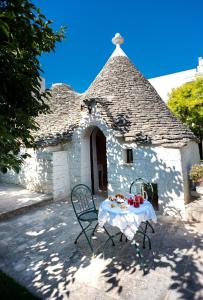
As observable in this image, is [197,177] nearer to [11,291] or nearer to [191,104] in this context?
[11,291]

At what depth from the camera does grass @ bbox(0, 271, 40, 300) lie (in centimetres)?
339

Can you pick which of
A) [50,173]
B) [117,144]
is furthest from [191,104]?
[50,173]

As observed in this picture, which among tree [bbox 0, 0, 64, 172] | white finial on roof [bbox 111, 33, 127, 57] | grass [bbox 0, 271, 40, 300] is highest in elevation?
white finial on roof [bbox 111, 33, 127, 57]

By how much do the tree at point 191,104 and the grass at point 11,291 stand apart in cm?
1403

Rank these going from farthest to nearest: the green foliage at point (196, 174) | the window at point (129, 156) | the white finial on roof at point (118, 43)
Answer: the white finial on roof at point (118, 43) < the window at point (129, 156) < the green foliage at point (196, 174)

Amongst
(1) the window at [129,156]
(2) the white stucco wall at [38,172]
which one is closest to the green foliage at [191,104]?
(1) the window at [129,156]

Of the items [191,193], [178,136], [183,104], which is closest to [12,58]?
[178,136]

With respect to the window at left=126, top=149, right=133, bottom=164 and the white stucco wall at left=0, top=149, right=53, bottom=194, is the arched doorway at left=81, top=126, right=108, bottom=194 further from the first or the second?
the window at left=126, top=149, right=133, bottom=164

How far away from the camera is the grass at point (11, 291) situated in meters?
3.39

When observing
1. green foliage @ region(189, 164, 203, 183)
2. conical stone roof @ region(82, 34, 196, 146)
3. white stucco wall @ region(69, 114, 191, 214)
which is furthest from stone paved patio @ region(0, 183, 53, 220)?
green foliage @ region(189, 164, 203, 183)

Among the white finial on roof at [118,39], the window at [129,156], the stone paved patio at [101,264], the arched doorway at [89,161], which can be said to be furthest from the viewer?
the white finial on roof at [118,39]

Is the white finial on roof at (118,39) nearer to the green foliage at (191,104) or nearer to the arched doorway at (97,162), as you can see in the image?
the arched doorway at (97,162)

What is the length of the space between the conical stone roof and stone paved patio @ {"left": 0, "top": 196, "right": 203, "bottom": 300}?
3.16 metres

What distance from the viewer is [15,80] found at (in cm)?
446
